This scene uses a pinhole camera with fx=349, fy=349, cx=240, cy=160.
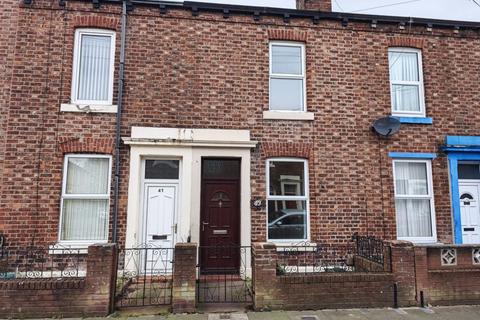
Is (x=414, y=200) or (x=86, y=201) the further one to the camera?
(x=414, y=200)

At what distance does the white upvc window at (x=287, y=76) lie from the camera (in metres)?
8.97

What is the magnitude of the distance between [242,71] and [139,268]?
5.30 m

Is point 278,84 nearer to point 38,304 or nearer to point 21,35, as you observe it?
point 21,35

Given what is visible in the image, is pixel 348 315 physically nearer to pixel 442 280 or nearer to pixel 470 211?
pixel 442 280

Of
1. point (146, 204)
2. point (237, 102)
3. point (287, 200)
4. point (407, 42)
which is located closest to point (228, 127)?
point (237, 102)

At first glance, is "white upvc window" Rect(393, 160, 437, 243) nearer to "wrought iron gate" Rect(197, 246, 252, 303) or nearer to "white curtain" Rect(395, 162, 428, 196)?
"white curtain" Rect(395, 162, 428, 196)

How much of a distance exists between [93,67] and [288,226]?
6.13 meters

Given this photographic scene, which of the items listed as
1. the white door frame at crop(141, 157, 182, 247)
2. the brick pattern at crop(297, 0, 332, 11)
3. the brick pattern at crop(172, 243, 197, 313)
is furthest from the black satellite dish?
the brick pattern at crop(172, 243, 197, 313)

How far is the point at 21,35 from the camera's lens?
8195 mm

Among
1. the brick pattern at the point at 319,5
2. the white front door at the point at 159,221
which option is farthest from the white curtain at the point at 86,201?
the brick pattern at the point at 319,5

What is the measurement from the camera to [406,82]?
30.7ft

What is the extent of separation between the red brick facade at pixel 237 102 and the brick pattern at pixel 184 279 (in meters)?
2.48

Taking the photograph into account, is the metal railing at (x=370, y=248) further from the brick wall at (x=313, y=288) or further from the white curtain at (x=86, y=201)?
the white curtain at (x=86, y=201)

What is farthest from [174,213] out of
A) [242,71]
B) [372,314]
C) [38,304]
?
[372,314]
